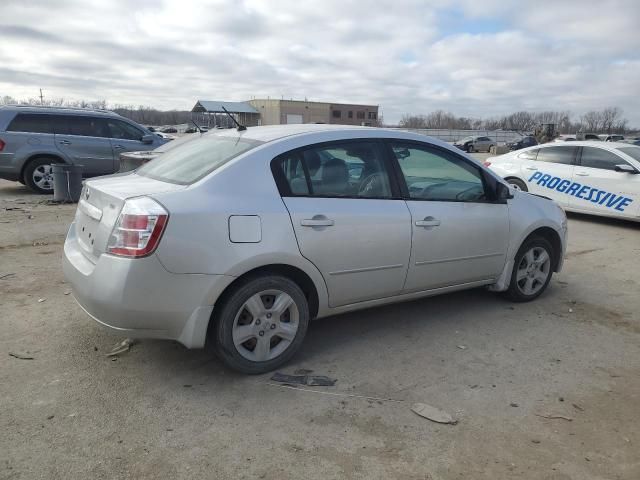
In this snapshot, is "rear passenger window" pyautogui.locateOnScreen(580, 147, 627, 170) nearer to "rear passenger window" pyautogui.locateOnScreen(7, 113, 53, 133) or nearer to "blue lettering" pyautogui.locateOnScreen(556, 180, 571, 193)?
"blue lettering" pyautogui.locateOnScreen(556, 180, 571, 193)

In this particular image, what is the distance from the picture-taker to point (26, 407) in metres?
3.04

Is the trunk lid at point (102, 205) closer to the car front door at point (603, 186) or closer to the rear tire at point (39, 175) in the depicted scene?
the rear tire at point (39, 175)

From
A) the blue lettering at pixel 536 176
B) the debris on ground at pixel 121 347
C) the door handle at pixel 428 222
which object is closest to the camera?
the debris on ground at pixel 121 347

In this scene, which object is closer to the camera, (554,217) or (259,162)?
(259,162)

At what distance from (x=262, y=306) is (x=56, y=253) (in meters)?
4.16

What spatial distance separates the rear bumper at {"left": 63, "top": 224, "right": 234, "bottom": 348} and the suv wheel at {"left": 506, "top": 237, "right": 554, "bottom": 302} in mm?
3005

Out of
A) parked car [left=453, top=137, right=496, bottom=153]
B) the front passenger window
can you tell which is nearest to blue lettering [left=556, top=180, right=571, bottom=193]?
the front passenger window

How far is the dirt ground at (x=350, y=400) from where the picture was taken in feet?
8.67

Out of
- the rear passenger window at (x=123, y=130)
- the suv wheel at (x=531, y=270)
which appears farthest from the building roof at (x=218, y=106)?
the suv wheel at (x=531, y=270)

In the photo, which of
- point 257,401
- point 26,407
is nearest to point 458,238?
point 257,401

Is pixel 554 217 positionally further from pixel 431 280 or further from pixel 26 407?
pixel 26 407

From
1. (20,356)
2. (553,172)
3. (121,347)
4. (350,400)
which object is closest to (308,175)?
(350,400)

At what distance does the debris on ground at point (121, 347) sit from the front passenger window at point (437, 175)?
95.6 inches

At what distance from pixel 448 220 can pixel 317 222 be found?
127 centimetres
